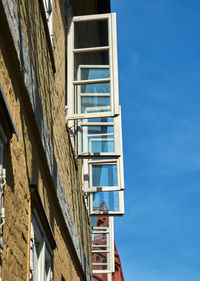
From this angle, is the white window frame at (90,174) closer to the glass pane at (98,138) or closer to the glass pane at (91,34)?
the glass pane at (98,138)

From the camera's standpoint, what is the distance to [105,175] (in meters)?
11.5

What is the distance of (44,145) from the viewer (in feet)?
20.4

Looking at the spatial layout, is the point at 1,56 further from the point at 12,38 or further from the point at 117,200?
Result: the point at 117,200

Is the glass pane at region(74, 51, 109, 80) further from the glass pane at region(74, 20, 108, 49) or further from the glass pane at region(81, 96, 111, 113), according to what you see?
the glass pane at region(81, 96, 111, 113)

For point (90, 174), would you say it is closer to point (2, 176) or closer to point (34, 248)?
point (34, 248)

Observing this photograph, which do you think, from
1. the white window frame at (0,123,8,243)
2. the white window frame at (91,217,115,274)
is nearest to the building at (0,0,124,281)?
the white window frame at (0,123,8,243)

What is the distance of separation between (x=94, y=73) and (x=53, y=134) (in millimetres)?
2522

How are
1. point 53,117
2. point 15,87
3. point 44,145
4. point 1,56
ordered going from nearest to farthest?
point 1,56 → point 15,87 → point 44,145 → point 53,117

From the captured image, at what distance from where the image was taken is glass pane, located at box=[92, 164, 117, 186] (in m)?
11.4

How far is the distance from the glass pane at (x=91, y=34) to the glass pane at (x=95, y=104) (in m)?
1.10

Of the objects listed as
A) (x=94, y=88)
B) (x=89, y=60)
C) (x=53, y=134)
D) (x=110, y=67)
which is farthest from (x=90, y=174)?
(x=53, y=134)

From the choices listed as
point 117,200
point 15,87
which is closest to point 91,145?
point 117,200

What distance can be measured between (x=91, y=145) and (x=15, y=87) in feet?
15.1

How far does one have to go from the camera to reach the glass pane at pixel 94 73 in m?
9.42
